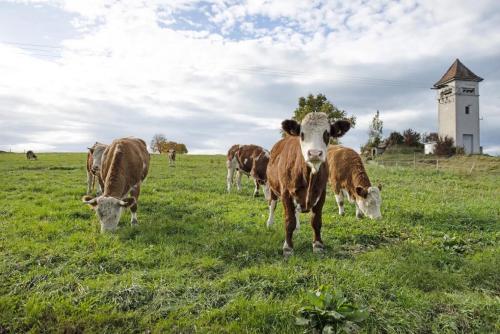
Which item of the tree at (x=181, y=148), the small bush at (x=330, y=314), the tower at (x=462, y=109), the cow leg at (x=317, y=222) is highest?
the tower at (x=462, y=109)

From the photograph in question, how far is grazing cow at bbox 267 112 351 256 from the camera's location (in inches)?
214

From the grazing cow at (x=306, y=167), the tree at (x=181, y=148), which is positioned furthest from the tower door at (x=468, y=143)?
the tree at (x=181, y=148)

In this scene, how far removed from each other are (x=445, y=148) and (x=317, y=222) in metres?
43.6

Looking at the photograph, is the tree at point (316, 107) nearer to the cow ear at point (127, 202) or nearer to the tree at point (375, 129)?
the tree at point (375, 129)

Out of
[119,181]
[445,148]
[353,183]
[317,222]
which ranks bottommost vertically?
[317,222]

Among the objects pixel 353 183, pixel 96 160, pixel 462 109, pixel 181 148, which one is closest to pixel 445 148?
pixel 462 109

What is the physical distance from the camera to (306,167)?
6035 mm

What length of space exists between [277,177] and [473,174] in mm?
24635

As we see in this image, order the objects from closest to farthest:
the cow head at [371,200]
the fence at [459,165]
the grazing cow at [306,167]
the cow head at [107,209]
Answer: the grazing cow at [306,167]
the cow head at [107,209]
the cow head at [371,200]
the fence at [459,165]

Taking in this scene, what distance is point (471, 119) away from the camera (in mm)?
47656

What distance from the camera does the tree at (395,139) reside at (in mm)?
52872

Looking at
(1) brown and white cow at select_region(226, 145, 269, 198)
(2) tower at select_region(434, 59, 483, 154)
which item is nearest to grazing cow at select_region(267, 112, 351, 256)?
(1) brown and white cow at select_region(226, 145, 269, 198)

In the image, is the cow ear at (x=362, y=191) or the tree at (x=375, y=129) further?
the tree at (x=375, y=129)

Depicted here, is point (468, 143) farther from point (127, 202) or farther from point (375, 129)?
point (127, 202)
